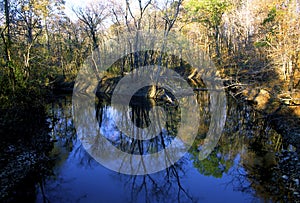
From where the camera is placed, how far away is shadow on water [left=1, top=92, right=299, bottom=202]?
17.9ft

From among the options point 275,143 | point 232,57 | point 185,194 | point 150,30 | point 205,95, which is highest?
point 150,30

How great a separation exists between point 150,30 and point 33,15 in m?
9.79

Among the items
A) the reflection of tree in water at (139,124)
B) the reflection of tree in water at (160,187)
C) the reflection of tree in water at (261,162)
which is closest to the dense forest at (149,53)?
the reflection of tree in water at (261,162)

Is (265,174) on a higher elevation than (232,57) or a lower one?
lower

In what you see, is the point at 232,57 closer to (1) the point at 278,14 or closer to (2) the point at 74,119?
(1) the point at 278,14

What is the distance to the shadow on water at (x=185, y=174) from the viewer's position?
5.44 m

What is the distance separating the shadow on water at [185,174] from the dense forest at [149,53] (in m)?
1.05

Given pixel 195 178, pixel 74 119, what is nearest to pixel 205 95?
pixel 74 119

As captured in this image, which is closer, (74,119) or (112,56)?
(74,119)

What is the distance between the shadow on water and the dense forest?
1.05 metres

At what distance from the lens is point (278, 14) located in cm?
1159

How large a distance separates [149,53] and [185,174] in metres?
17.2

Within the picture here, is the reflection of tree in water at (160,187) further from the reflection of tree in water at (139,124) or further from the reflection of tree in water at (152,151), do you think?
the reflection of tree in water at (139,124)

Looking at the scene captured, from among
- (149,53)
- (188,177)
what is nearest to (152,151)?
(188,177)
